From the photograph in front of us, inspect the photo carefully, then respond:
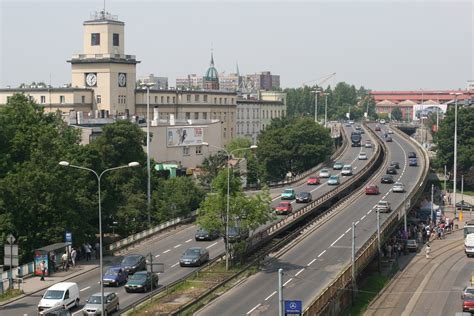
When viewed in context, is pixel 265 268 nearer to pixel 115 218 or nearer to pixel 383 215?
pixel 115 218

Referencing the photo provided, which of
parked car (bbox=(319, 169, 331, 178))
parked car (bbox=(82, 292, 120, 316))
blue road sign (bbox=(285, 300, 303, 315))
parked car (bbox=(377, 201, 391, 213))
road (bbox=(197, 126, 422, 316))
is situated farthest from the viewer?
parked car (bbox=(319, 169, 331, 178))

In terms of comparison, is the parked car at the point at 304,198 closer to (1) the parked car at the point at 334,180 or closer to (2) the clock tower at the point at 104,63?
(1) the parked car at the point at 334,180

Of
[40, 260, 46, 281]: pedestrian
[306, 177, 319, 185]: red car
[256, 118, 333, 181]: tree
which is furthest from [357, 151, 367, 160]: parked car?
[40, 260, 46, 281]: pedestrian

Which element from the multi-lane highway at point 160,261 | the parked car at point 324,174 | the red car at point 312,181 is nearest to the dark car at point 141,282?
the multi-lane highway at point 160,261

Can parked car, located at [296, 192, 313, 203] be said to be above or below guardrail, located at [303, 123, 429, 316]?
above

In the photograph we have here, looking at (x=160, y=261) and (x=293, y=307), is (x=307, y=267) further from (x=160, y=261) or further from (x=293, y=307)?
(x=293, y=307)

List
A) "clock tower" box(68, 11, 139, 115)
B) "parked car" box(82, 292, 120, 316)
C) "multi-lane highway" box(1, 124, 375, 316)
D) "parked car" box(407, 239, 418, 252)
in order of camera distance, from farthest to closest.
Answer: "clock tower" box(68, 11, 139, 115)
"parked car" box(407, 239, 418, 252)
"multi-lane highway" box(1, 124, 375, 316)
"parked car" box(82, 292, 120, 316)

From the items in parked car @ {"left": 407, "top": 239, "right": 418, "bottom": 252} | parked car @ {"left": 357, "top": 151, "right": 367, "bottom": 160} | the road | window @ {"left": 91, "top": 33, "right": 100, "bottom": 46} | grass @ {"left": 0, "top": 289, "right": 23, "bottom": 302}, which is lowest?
parked car @ {"left": 407, "top": 239, "right": 418, "bottom": 252}

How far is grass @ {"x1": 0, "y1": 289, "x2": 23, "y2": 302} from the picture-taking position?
1907 inches

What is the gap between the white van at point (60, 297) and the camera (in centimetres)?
4403

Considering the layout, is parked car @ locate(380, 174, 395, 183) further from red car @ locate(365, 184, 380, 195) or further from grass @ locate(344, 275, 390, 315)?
grass @ locate(344, 275, 390, 315)

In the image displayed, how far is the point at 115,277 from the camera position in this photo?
51.4 metres

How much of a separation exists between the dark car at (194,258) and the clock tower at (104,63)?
66633mm

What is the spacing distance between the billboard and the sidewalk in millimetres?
51051
